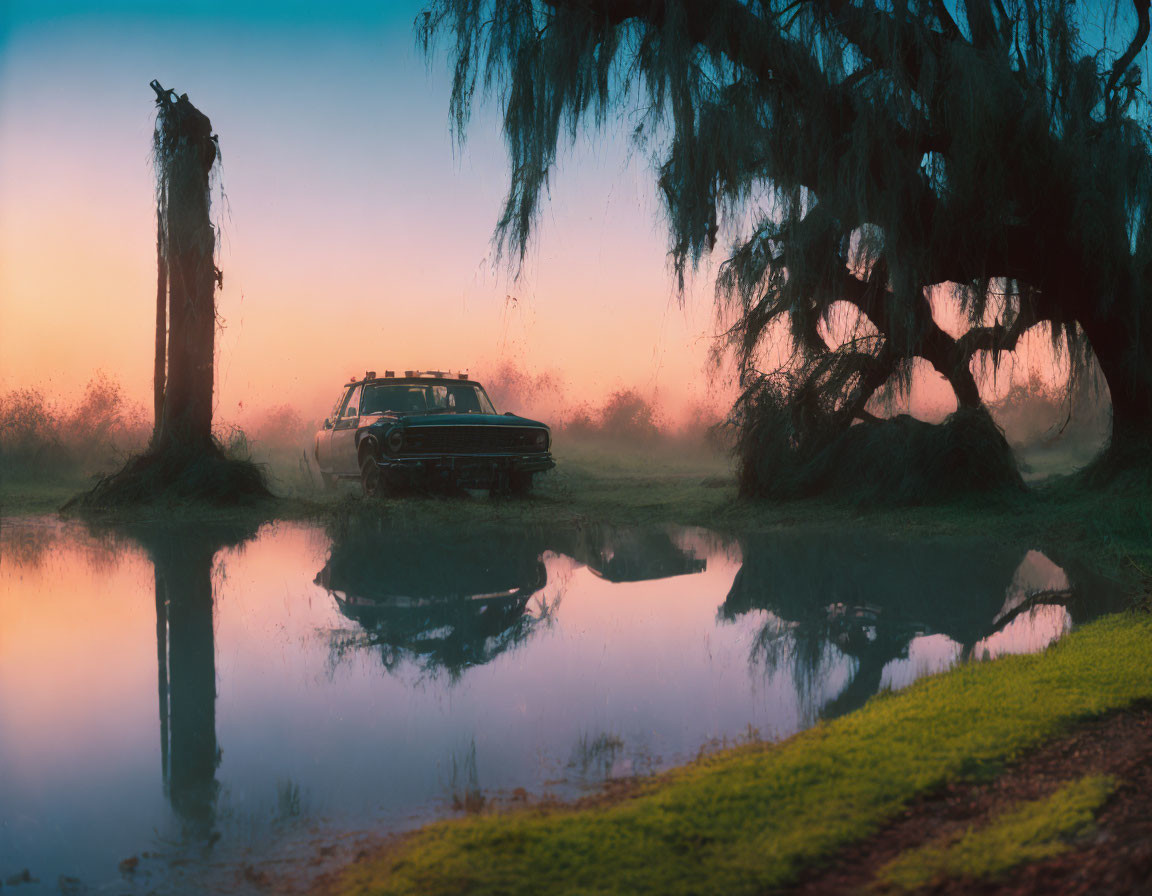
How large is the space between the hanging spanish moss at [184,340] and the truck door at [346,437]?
65.4 inches

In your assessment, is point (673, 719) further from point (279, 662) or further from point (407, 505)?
point (407, 505)

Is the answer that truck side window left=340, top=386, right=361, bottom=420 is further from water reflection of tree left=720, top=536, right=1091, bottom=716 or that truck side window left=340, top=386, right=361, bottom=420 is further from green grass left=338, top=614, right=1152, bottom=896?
green grass left=338, top=614, right=1152, bottom=896

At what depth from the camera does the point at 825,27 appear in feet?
42.6

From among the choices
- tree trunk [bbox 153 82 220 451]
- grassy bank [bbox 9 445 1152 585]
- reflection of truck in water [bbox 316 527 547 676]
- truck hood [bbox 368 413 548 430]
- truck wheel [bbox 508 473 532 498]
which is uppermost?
tree trunk [bbox 153 82 220 451]

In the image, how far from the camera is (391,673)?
5.45 metres

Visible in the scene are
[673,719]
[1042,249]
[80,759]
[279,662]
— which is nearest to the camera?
[80,759]

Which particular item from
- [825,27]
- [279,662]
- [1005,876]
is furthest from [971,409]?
[1005,876]

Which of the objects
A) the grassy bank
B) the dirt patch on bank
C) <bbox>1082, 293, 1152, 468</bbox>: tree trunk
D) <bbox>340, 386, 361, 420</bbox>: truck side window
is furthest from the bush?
the dirt patch on bank

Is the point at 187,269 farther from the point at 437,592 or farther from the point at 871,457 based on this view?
the point at 871,457

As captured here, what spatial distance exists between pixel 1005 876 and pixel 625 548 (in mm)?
8467

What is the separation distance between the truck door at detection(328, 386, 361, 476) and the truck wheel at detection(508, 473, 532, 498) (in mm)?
2647

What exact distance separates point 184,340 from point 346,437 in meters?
3.04

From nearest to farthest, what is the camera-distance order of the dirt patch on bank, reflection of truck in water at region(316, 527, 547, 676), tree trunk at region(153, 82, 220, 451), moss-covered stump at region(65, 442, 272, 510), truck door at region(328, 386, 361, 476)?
the dirt patch on bank < reflection of truck in water at region(316, 527, 547, 676) < moss-covered stump at region(65, 442, 272, 510) < tree trunk at region(153, 82, 220, 451) < truck door at region(328, 386, 361, 476)

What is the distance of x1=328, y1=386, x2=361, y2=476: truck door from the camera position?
17281 mm
